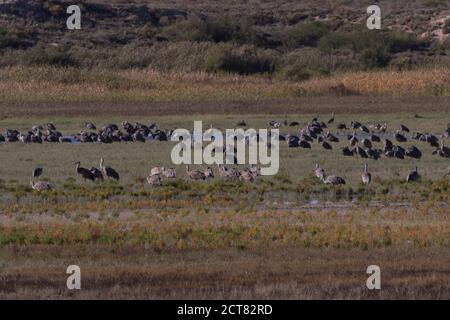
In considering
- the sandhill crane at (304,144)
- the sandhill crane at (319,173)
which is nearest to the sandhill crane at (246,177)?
the sandhill crane at (319,173)

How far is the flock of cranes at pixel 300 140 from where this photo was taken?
21375 millimetres

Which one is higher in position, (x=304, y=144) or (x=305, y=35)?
(x=305, y=35)

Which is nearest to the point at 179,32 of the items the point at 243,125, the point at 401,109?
the point at 401,109

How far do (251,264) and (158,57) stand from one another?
42.5 m

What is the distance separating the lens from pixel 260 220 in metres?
16.9

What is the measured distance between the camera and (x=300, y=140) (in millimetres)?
27828

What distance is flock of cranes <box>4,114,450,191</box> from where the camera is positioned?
21375 millimetres

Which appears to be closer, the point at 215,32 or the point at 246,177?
the point at 246,177

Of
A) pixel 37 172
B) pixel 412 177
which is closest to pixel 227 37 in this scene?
pixel 37 172

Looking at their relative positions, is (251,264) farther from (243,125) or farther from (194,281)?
(243,125)

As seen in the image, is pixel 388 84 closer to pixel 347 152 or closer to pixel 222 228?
pixel 347 152

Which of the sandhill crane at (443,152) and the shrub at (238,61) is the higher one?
the shrub at (238,61)

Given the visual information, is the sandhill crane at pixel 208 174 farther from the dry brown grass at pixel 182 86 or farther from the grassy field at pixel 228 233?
the dry brown grass at pixel 182 86

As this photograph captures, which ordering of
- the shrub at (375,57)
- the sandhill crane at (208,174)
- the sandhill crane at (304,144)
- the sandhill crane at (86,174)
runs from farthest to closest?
1. the shrub at (375,57)
2. the sandhill crane at (304,144)
3. the sandhill crane at (208,174)
4. the sandhill crane at (86,174)
